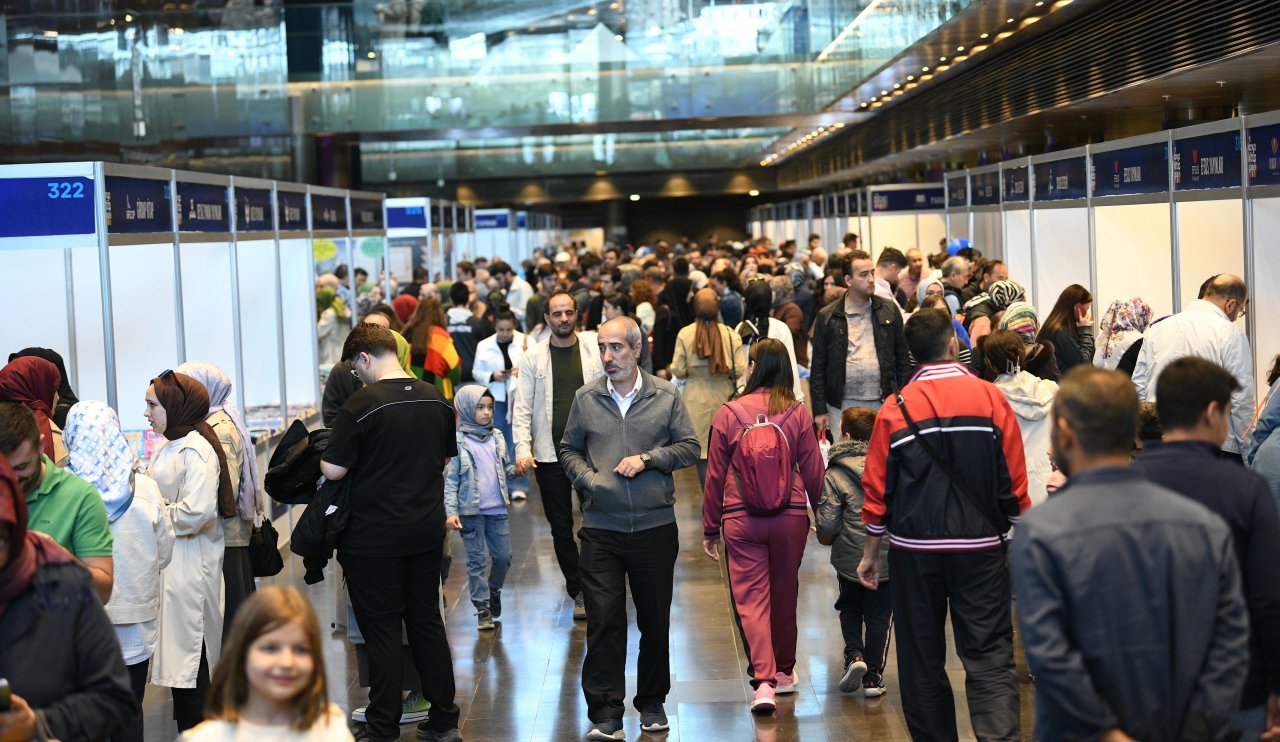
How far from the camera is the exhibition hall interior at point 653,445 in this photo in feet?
9.55

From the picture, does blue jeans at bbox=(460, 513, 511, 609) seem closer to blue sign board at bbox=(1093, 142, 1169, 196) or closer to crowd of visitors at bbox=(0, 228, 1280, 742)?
crowd of visitors at bbox=(0, 228, 1280, 742)

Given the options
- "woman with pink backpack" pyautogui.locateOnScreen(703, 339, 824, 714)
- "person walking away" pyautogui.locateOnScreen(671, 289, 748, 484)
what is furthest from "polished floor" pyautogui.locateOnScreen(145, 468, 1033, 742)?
"person walking away" pyautogui.locateOnScreen(671, 289, 748, 484)

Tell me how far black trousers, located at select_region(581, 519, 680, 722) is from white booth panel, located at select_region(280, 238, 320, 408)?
6.12m

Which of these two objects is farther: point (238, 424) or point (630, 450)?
point (238, 424)

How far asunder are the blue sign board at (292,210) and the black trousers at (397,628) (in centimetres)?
485

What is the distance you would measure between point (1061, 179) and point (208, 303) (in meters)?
6.46

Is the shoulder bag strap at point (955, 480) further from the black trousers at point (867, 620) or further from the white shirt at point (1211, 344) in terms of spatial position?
the white shirt at point (1211, 344)

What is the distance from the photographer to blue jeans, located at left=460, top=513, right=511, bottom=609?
7.36 metres

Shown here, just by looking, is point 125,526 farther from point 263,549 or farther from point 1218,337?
point 1218,337

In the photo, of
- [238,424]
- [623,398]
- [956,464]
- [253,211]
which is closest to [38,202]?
[238,424]

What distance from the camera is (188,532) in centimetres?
544

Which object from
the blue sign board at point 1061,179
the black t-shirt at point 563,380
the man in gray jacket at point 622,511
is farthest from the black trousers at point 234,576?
the blue sign board at point 1061,179

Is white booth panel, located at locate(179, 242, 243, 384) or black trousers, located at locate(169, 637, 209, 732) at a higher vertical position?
white booth panel, located at locate(179, 242, 243, 384)

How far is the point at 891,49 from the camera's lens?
14633 millimetres
